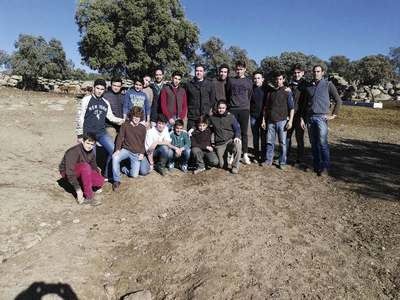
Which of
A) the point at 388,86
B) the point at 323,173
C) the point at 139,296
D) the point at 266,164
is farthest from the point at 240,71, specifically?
the point at 388,86

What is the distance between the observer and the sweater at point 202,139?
7887 millimetres

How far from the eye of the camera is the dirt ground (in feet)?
13.8

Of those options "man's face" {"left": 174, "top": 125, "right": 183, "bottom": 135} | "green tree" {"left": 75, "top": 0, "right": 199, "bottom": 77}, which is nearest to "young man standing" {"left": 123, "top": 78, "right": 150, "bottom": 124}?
"man's face" {"left": 174, "top": 125, "right": 183, "bottom": 135}

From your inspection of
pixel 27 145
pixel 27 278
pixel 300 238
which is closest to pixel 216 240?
pixel 300 238

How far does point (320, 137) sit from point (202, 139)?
2295mm

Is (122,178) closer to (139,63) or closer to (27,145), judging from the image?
(27,145)

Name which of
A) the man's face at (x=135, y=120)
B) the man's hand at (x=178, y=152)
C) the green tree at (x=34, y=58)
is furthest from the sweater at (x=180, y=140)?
the green tree at (x=34, y=58)

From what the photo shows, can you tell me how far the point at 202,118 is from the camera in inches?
303

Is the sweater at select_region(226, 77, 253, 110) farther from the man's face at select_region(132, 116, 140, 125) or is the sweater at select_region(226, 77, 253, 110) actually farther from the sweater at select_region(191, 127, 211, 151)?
the man's face at select_region(132, 116, 140, 125)

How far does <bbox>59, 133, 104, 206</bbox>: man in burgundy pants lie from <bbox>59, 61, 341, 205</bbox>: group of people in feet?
2.01

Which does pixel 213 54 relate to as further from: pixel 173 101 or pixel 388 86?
pixel 173 101

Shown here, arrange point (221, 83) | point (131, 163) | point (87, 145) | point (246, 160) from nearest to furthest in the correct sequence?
point (87, 145) → point (131, 163) → point (221, 83) → point (246, 160)

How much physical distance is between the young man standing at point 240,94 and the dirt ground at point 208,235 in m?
1.11

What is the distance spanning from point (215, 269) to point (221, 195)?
7.63ft
